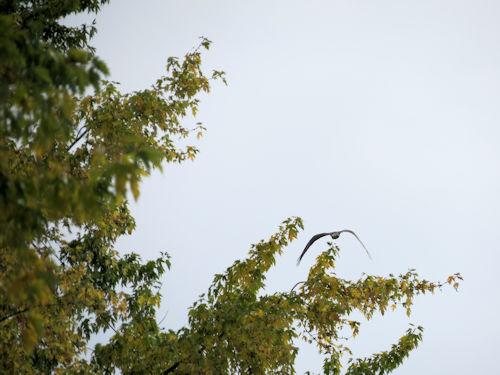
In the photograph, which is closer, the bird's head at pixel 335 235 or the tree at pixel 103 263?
the tree at pixel 103 263

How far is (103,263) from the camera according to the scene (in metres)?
7.09

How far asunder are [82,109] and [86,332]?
333 cm

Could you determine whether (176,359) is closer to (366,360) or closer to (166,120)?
(366,360)

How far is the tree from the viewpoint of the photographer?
2350 millimetres

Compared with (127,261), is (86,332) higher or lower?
lower

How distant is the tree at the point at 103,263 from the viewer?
2.35 metres

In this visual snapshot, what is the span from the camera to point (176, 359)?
454 centimetres

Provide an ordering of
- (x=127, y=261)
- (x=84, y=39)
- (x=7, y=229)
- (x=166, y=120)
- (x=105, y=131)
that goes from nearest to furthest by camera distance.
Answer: (x=7, y=229), (x=105, y=131), (x=166, y=120), (x=127, y=261), (x=84, y=39)

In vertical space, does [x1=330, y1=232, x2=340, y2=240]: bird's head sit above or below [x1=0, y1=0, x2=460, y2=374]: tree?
above

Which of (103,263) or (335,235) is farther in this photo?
(103,263)

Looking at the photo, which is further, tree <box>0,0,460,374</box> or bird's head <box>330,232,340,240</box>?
bird's head <box>330,232,340,240</box>

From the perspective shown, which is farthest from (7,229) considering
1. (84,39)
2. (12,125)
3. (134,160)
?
(84,39)

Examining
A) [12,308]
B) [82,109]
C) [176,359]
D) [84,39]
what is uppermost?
[84,39]

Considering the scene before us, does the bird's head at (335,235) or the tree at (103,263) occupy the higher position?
the bird's head at (335,235)
